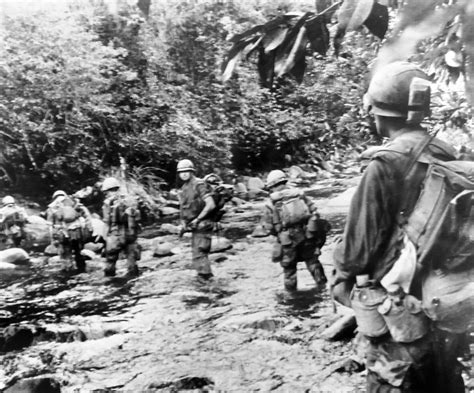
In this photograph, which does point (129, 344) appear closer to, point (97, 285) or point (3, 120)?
point (97, 285)

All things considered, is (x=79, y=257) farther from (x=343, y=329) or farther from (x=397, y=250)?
(x=397, y=250)

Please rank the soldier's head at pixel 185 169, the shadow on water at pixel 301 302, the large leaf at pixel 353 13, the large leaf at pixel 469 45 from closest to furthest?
the large leaf at pixel 469 45, the large leaf at pixel 353 13, the shadow on water at pixel 301 302, the soldier's head at pixel 185 169

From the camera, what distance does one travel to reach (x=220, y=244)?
849cm

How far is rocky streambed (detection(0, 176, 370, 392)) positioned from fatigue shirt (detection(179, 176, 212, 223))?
95 centimetres

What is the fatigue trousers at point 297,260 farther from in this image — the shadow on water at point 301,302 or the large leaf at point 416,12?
the large leaf at point 416,12

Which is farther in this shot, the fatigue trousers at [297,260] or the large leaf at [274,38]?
the fatigue trousers at [297,260]

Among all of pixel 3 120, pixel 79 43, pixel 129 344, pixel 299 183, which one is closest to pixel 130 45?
pixel 79 43

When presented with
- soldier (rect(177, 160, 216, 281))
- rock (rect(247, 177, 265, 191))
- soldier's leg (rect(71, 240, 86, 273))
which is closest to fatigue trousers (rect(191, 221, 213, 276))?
soldier (rect(177, 160, 216, 281))

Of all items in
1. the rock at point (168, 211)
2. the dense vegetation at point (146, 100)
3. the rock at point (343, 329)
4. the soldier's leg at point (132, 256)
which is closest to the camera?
the rock at point (343, 329)

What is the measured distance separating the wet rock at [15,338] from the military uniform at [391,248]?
402 centimetres

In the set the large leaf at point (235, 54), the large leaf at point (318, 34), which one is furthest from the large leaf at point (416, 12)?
the large leaf at point (235, 54)

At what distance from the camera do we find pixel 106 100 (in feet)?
25.2

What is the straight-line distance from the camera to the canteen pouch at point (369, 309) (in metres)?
1.71

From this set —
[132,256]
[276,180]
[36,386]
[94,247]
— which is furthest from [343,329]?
[94,247]
